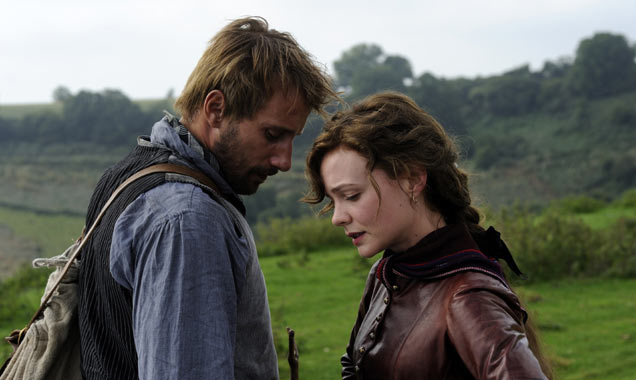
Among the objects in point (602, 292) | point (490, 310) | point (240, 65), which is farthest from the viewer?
point (602, 292)

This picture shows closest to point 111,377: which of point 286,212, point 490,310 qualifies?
point 490,310

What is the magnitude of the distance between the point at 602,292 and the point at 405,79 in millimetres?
58978

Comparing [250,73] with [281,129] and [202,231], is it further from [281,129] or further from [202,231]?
[202,231]

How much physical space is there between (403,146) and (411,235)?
312 mm

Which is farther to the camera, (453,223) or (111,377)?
(453,223)

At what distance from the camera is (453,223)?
2.46m

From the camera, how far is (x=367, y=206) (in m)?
2.28

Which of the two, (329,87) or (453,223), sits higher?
(329,87)

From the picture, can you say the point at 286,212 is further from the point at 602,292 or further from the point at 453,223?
the point at 453,223

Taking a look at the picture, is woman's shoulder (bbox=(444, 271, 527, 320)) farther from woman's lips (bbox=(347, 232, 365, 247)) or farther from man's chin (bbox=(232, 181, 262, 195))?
man's chin (bbox=(232, 181, 262, 195))

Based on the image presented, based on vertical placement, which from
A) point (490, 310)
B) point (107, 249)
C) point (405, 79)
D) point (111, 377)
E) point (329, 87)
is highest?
point (329, 87)

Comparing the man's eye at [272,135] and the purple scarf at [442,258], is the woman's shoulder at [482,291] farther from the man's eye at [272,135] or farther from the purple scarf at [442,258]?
the man's eye at [272,135]

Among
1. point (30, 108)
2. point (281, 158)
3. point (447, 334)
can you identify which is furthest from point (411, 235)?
point (30, 108)

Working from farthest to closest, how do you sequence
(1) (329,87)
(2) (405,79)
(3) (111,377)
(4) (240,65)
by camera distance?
(2) (405,79) < (1) (329,87) < (4) (240,65) < (3) (111,377)
